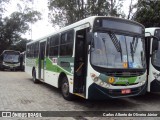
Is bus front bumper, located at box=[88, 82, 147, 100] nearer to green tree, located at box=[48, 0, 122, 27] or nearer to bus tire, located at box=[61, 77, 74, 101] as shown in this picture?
bus tire, located at box=[61, 77, 74, 101]

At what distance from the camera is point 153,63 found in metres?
10.2

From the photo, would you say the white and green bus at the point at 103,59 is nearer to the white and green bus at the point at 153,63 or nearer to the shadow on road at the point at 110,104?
the shadow on road at the point at 110,104

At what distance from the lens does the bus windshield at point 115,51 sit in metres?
8.33

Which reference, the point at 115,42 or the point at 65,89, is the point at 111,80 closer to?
the point at 115,42

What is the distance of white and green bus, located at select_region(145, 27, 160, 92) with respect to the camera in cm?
1005

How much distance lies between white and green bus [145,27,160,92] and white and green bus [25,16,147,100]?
2.67 ft

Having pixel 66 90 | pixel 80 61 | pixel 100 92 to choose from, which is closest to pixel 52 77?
pixel 66 90

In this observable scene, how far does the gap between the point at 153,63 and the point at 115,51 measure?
2340 mm

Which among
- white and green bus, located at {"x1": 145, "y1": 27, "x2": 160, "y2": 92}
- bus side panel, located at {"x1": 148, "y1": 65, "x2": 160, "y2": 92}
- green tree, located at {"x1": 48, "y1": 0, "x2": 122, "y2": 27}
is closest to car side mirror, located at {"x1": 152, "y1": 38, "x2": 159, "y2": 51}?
white and green bus, located at {"x1": 145, "y1": 27, "x2": 160, "y2": 92}

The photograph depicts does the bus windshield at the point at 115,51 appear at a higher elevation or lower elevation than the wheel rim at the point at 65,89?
higher

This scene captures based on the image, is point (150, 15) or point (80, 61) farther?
point (150, 15)

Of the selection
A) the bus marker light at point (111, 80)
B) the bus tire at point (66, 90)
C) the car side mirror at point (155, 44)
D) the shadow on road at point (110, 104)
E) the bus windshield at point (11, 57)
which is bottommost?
the shadow on road at point (110, 104)

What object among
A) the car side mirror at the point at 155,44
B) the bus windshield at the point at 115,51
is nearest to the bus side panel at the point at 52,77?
the bus windshield at the point at 115,51

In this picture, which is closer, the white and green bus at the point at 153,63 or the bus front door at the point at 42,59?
the white and green bus at the point at 153,63
